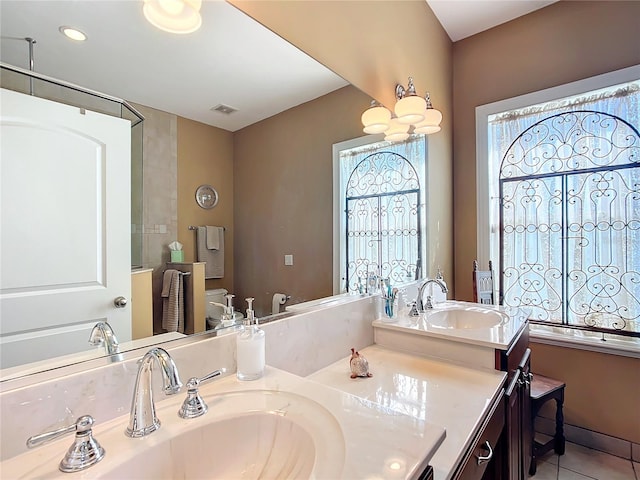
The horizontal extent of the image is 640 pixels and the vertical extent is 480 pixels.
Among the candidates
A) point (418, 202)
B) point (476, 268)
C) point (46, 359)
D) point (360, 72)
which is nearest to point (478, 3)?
point (360, 72)

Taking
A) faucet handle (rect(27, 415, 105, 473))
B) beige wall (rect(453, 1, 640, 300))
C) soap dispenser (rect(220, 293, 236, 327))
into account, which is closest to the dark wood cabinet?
soap dispenser (rect(220, 293, 236, 327))

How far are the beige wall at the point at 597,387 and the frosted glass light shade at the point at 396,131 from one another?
5.70ft

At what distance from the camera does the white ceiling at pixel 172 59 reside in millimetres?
621

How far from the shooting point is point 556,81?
7.04ft

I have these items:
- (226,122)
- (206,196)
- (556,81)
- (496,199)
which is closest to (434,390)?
(206,196)

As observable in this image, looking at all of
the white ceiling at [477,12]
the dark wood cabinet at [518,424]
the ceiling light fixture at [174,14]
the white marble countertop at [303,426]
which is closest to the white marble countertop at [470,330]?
the dark wood cabinet at [518,424]

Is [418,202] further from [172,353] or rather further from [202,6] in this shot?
[172,353]

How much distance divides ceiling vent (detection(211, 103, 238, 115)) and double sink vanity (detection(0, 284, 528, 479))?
669 millimetres

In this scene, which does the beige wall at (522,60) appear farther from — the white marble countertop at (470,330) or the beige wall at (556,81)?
the white marble countertop at (470,330)

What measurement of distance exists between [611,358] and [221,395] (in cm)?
240

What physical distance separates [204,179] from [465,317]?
1551 millimetres

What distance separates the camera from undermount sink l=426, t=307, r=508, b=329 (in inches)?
64.8

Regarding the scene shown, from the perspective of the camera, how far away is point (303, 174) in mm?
1294

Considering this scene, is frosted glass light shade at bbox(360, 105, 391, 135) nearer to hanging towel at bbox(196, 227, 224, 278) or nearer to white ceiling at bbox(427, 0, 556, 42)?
hanging towel at bbox(196, 227, 224, 278)
